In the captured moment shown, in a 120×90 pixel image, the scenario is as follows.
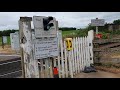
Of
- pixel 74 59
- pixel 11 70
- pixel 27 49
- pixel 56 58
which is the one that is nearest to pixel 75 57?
pixel 74 59

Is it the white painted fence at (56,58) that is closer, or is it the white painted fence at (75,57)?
the white painted fence at (56,58)

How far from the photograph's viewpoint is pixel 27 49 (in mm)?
5367

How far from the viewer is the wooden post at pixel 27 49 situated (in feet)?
17.5

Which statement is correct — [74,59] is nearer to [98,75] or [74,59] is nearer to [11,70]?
[98,75]

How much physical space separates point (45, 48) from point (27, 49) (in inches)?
18.4

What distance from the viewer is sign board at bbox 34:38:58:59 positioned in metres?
5.50

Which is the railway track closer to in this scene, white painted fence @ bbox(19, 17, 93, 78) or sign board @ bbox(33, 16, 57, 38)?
white painted fence @ bbox(19, 17, 93, 78)

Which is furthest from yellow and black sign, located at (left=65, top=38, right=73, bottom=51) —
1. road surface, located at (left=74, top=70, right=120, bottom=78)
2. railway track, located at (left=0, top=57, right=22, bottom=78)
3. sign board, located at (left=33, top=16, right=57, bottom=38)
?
railway track, located at (left=0, top=57, right=22, bottom=78)

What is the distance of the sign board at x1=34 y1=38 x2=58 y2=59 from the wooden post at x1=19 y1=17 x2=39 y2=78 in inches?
6.2

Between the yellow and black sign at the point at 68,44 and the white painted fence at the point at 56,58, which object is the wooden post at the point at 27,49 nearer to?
the white painted fence at the point at 56,58

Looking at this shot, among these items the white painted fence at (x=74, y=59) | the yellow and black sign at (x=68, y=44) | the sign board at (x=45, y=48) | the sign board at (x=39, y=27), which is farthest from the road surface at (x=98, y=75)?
the sign board at (x=39, y=27)

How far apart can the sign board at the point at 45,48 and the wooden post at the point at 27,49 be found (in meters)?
0.16
